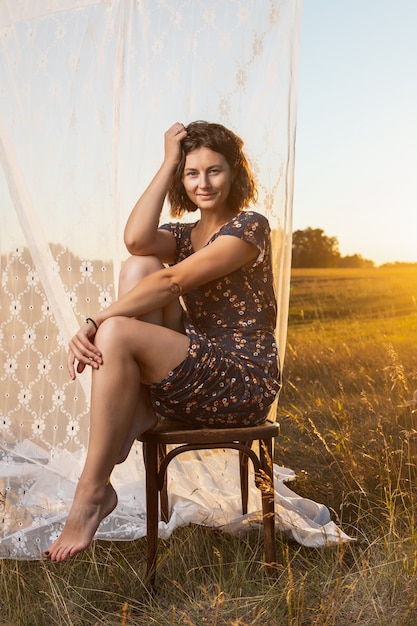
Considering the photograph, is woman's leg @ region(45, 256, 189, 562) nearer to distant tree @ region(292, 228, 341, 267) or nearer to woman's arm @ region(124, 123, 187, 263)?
woman's arm @ region(124, 123, 187, 263)

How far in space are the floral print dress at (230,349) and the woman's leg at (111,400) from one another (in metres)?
0.07

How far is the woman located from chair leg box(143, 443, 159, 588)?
0.07 m

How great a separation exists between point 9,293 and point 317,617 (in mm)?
1731

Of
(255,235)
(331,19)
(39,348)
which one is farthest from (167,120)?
(331,19)

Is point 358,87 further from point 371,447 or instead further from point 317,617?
point 317,617

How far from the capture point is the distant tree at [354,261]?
6.82 m

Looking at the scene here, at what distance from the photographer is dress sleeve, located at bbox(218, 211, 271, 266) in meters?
2.37

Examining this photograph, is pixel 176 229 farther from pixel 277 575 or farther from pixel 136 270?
pixel 277 575

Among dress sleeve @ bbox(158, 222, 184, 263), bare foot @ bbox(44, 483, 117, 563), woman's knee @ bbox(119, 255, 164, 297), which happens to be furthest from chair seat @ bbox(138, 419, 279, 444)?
dress sleeve @ bbox(158, 222, 184, 263)

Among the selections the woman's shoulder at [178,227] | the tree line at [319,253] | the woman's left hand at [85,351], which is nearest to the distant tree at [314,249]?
the tree line at [319,253]

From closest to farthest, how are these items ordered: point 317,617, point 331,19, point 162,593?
point 317,617, point 162,593, point 331,19

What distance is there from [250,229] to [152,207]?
0.35 m

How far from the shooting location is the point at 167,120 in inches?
113

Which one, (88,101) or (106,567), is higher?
(88,101)
